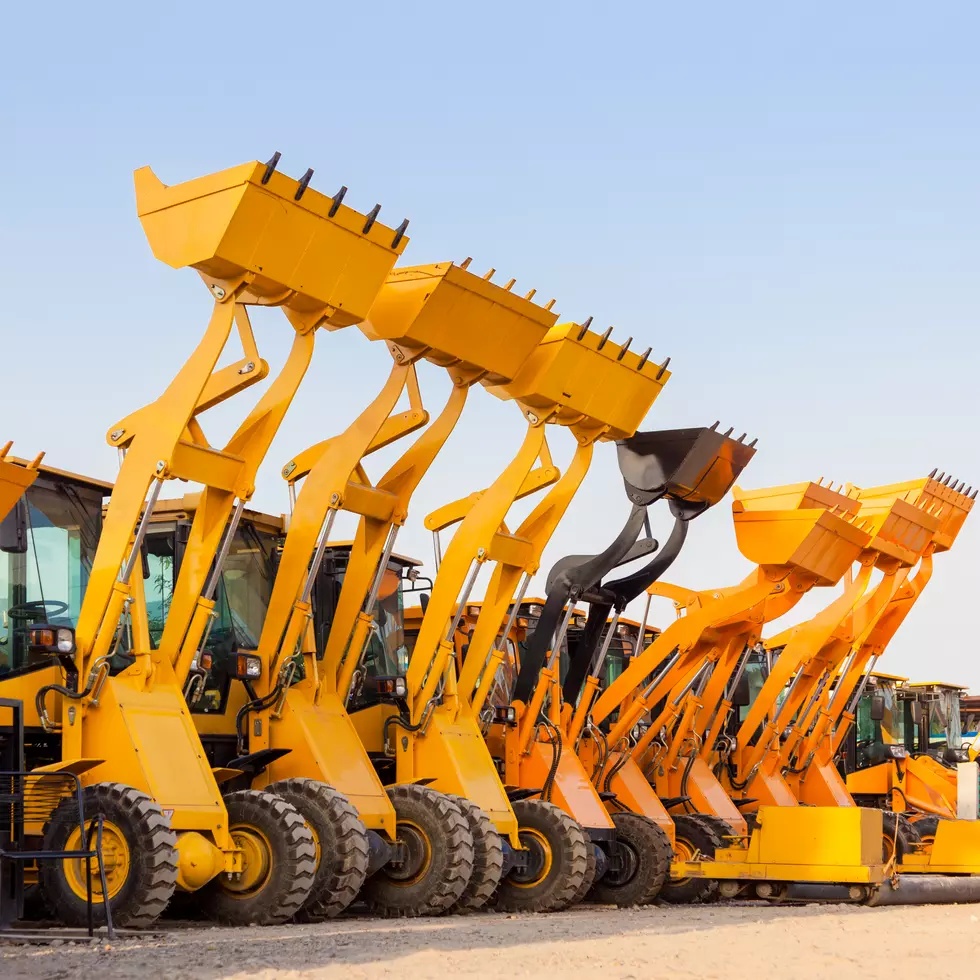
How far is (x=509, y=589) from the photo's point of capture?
13.2 meters

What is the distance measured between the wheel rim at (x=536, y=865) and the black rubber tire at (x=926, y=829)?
18.1 feet

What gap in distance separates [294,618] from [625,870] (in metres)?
3.86

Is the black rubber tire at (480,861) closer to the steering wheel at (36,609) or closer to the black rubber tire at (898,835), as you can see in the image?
the steering wheel at (36,609)

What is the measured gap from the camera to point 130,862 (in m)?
8.88

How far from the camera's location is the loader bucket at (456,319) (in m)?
11.7

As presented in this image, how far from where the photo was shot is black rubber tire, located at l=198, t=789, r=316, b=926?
9.60 metres

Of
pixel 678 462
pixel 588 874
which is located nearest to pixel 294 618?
pixel 588 874

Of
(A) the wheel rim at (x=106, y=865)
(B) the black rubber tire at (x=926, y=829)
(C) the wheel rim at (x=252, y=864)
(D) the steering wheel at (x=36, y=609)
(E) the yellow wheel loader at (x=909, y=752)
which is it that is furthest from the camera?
(E) the yellow wheel loader at (x=909, y=752)

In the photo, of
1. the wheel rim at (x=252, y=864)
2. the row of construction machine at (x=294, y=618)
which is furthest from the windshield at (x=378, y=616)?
the wheel rim at (x=252, y=864)

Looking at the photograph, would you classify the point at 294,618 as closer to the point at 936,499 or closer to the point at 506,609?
Result: the point at 506,609

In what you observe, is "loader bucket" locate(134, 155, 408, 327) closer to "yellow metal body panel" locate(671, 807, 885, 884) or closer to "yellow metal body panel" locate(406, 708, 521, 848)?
"yellow metal body panel" locate(406, 708, 521, 848)

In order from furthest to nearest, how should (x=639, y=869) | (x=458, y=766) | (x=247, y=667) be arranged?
(x=639, y=869), (x=458, y=766), (x=247, y=667)

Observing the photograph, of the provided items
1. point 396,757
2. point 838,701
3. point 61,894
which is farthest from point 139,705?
point 838,701

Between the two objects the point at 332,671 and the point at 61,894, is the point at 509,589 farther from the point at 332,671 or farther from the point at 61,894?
the point at 61,894
